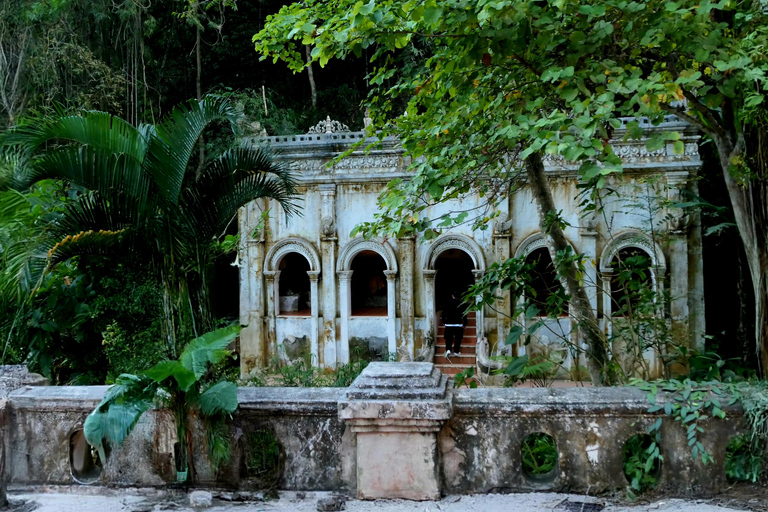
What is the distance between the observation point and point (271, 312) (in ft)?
43.4

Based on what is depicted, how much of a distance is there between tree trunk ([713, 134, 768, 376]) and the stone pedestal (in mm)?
2521

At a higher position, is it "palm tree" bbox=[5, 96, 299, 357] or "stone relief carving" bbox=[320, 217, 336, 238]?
"stone relief carving" bbox=[320, 217, 336, 238]

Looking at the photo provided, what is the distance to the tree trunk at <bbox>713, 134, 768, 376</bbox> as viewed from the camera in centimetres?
439

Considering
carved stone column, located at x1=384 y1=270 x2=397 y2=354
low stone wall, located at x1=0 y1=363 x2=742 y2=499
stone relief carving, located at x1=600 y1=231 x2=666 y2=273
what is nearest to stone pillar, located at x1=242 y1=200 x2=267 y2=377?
carved stone column, located at x1=384 y1=270 x2=397 y2=354

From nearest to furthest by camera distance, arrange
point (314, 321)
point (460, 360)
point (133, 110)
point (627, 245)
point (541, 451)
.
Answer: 1. point (541, 451)
2. point (627, 245)
3. point (460, 360)
4. point (314, 321)
5. point (133, 110)

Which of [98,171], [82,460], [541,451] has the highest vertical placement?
[98,171]

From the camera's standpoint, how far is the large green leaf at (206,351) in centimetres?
339

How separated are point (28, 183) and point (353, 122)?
14.2 metres

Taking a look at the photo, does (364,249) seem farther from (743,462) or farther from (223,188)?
(743,462)

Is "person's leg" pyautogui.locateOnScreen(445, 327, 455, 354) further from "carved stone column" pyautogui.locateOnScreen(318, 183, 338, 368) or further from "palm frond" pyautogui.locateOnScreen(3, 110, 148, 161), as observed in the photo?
"palm frond" pyautogui.locateOnScreen(3, 110, 148, 161)

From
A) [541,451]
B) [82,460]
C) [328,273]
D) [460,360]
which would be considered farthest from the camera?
[328,273]

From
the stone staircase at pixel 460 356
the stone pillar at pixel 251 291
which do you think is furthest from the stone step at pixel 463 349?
the stone pillar at pixel 251 291

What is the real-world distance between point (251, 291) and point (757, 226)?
10.5 meters

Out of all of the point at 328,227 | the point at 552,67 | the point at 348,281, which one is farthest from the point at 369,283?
the point at 552,67
